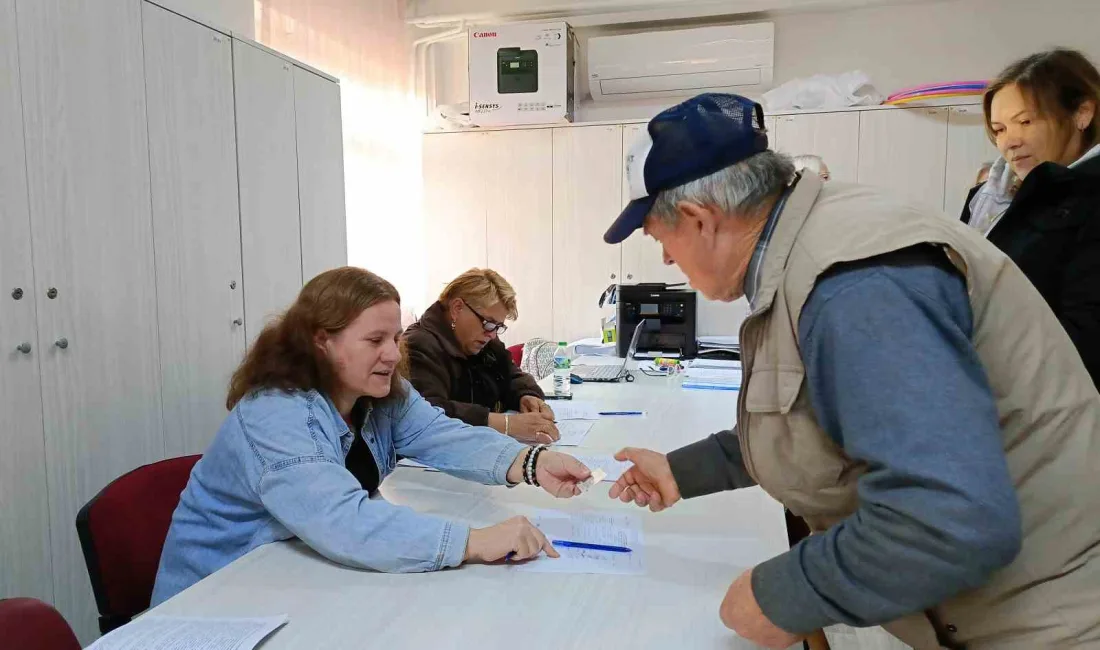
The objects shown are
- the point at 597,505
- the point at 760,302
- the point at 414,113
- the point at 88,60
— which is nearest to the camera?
the point at 760,302

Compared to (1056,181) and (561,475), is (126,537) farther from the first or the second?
(1056,181)

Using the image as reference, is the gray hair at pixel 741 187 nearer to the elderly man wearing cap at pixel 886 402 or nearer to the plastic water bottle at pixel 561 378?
the elderly man wearing cap at pixel 886 402

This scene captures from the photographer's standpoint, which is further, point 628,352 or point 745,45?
point 745,45

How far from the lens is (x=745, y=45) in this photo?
4352 millimetres

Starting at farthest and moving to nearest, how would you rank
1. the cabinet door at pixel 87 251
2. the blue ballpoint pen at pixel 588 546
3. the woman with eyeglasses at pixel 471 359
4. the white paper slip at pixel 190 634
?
the woman with eyeglasses at pixel 471 359 → the cabinet door at pixel 87 251 → the blue ballpoint pen at pixel 588 546 → the white paper slip at pixel 190 634

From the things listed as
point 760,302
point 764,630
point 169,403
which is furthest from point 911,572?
point 169,403

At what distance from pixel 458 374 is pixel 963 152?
9.88ft

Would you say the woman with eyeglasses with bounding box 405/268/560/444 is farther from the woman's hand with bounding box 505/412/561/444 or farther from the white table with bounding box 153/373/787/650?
the white table with bounding box 153/373/787/650

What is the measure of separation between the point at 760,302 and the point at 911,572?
1.06 feet

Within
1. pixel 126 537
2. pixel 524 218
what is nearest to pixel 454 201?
pixel 524 218

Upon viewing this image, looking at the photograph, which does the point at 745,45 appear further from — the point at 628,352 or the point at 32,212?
the point at 32,212

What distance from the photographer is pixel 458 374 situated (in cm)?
263

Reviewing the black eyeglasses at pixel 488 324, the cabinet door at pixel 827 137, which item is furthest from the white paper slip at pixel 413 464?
the cabinet door at pixel 827 137

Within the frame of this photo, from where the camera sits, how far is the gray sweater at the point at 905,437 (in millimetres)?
723
